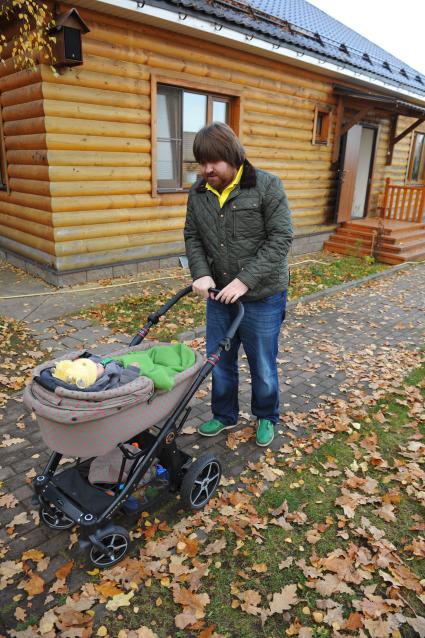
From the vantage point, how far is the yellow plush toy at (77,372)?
2211 mm

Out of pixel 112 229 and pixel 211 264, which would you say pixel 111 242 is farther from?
pixel 211 264

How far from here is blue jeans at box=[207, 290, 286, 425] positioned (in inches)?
130

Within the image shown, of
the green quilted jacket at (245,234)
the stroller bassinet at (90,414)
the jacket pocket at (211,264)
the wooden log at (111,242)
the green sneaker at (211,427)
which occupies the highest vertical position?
the green quilted jacket at (245,234)

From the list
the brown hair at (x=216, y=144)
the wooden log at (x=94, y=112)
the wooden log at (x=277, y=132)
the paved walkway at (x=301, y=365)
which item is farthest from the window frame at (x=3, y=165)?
the brown hair at (x=216, y=144)

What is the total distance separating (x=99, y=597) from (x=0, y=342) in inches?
148

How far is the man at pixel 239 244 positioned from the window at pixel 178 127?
5656 millimetres

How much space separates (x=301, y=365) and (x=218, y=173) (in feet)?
9.85

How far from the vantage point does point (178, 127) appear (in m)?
8.46

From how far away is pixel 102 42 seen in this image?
6.86 meters

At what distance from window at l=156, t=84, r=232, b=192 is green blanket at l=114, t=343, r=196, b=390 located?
20.5 ft

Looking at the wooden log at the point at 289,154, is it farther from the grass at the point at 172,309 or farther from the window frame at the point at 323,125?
the grass at the point at 172,309

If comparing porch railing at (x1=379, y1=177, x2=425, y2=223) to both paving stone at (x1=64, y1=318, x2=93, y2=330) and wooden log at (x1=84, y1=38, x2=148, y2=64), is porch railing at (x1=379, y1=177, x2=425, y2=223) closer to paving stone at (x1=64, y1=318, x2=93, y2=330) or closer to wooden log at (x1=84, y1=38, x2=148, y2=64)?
wooden log at (x1=84, y1=38, x2=148, y2=64)

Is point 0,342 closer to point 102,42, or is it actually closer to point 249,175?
point 249,175

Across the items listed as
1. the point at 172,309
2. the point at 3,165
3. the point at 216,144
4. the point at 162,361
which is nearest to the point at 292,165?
the point at 172,309
